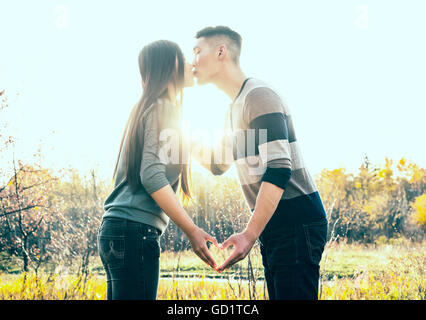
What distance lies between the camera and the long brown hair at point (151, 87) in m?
1.94

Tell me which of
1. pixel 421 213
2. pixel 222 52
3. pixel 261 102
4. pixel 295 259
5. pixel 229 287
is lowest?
pixel 229 287

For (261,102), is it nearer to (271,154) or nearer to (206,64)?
(271,154)

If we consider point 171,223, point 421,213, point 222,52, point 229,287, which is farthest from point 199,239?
point 421,213

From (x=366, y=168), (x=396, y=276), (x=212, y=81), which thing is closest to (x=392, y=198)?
(x=366, y=168)

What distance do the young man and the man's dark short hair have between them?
0.28 metres

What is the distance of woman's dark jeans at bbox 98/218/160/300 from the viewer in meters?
1.82

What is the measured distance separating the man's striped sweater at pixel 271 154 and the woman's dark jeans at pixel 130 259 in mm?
607

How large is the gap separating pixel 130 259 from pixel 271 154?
2.67 feet

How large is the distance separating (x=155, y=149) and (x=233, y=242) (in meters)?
0.59

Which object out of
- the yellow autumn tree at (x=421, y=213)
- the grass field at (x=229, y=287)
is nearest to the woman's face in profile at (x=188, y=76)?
the grass field at (x=229, y=287)

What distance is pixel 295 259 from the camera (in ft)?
6.23

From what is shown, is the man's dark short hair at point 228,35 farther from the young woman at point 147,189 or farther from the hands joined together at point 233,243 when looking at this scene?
the hands joined together at point 233,243

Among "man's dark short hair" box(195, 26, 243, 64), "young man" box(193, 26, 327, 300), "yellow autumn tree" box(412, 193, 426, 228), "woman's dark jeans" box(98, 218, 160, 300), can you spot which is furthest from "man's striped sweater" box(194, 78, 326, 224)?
"yellow autumn tree" box(412, 193, 426, 228)
